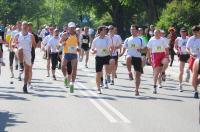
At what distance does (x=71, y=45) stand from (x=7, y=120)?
18.9 feet

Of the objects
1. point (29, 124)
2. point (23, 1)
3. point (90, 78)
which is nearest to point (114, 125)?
point (29, 124)

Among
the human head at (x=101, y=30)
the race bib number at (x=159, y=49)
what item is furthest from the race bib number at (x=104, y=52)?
the race bib number at (x=159, y=49)

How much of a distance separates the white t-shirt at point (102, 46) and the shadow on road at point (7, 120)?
15.4 feet

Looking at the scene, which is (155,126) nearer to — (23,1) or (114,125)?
(114,125)

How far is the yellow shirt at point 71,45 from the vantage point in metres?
17.0

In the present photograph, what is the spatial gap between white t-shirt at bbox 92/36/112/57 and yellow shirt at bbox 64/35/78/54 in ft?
2.02

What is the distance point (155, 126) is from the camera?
11.0 metres

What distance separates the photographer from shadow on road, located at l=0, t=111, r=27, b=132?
10.9 metres

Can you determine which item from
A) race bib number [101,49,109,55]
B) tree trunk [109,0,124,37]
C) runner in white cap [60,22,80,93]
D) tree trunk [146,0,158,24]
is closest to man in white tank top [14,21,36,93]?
runner in white cap [60,22,80,93]

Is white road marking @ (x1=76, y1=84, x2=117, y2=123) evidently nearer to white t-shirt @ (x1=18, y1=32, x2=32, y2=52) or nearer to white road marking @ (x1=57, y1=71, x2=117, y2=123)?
white road marking @ (x1=57, y1=71, x2=117, y2=123)

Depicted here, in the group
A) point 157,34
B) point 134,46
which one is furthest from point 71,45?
point 157,34

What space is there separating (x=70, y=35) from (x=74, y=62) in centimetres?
74

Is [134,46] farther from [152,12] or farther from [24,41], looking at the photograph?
[152,12]

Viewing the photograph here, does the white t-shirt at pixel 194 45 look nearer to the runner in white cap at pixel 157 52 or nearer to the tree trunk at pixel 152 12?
the runner in white cap at pixel 157 52
